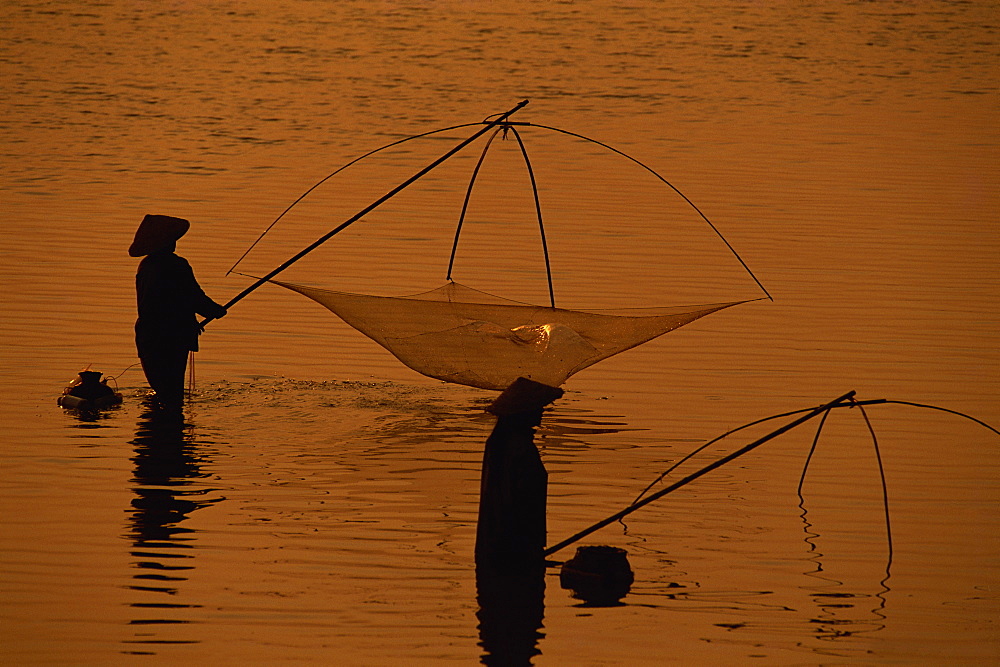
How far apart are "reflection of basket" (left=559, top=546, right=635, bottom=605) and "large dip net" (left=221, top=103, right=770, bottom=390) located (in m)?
1.83

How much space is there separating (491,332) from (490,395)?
1.53ft

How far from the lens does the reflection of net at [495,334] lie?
23.2ft

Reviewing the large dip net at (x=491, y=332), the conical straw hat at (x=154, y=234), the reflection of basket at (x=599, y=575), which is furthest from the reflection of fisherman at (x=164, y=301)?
the reflection of basket at (x=599, y=575)

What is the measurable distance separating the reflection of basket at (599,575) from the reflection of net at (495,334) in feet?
6.19

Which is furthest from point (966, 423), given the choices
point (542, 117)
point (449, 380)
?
point (542, 117)

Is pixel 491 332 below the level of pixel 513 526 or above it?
above

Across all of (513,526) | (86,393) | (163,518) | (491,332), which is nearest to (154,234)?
(86,393)

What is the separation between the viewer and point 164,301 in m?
7.15

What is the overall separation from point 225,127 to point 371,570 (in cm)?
1410

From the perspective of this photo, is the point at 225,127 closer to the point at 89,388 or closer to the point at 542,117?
the point at 542,117

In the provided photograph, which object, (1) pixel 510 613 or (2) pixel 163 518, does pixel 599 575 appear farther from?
(2) pixel 163 518

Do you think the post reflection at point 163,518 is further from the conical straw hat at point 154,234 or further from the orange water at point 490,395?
the conical straw hat at point 154,234

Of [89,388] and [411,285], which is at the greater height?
[411,285]

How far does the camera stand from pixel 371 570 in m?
5.24
